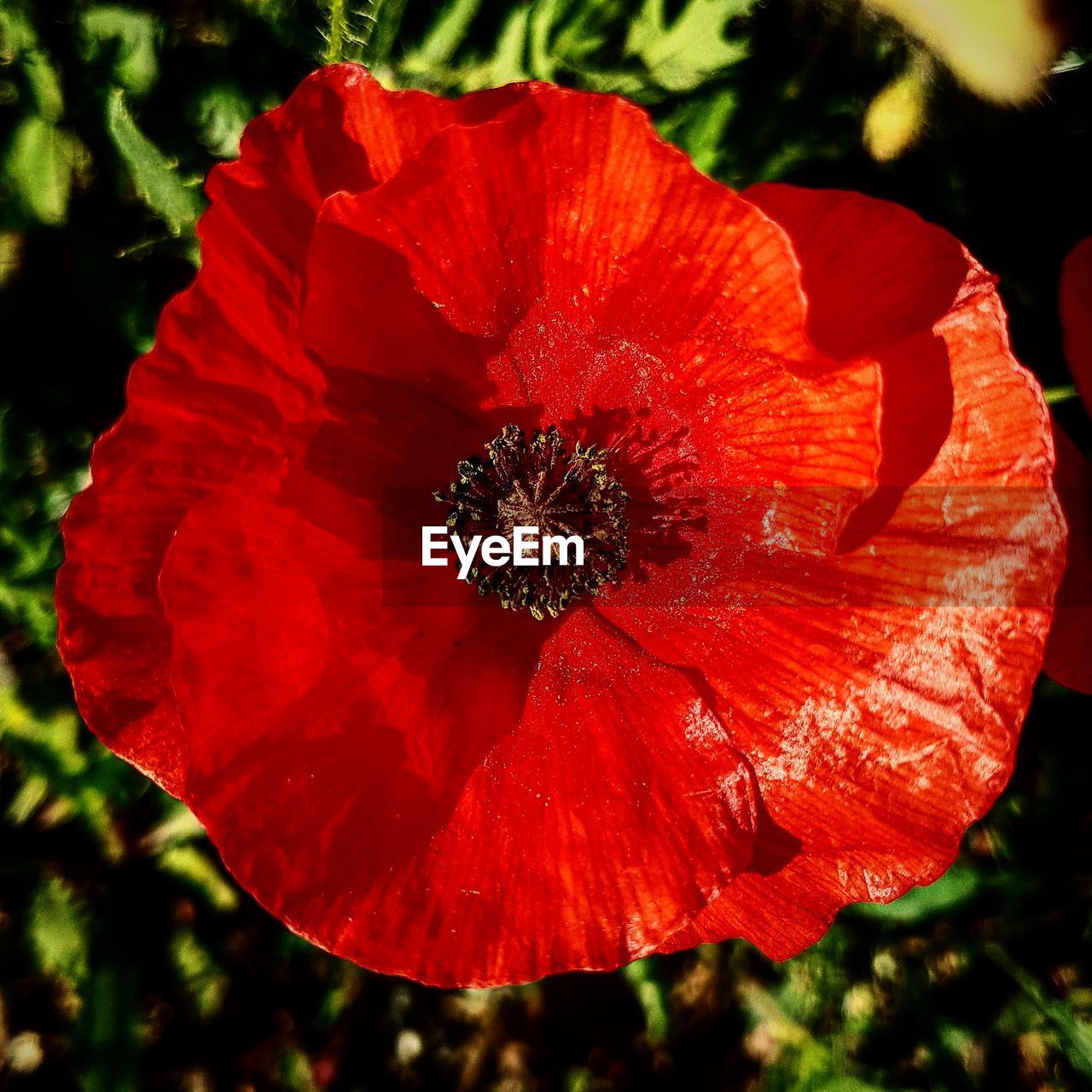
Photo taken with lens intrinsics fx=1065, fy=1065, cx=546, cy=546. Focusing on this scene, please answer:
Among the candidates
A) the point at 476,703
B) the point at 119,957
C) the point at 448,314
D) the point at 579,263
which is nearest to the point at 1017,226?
the point at 579,263

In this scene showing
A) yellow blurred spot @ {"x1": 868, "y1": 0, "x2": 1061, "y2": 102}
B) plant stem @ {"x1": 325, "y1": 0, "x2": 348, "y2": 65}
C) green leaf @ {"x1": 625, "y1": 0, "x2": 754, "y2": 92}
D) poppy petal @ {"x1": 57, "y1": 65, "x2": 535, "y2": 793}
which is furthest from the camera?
green leaf @ {"x1": 625, "y1": 0, "x2": 754, "y2": 92}

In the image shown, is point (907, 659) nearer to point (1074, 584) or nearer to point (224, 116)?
point (1074, 584)

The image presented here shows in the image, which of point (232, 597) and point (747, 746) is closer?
point (232, 597)

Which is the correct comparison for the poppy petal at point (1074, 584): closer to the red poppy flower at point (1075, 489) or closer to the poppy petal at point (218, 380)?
the red poppy flower at point (1075, 489)

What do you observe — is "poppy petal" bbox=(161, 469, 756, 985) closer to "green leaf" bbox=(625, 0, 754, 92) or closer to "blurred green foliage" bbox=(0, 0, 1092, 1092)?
"blurred green foliage" bbox=(0, 0, 1092, 1092)

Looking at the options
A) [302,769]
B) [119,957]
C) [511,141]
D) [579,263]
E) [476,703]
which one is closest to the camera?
[511,141]

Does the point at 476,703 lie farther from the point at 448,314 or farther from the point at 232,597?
the point at 448,314

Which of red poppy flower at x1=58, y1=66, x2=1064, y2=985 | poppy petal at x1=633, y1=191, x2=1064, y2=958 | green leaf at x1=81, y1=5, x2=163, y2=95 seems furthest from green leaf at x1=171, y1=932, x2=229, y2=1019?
green leaf at x1=81, y1=5, x2=163, y2=95
